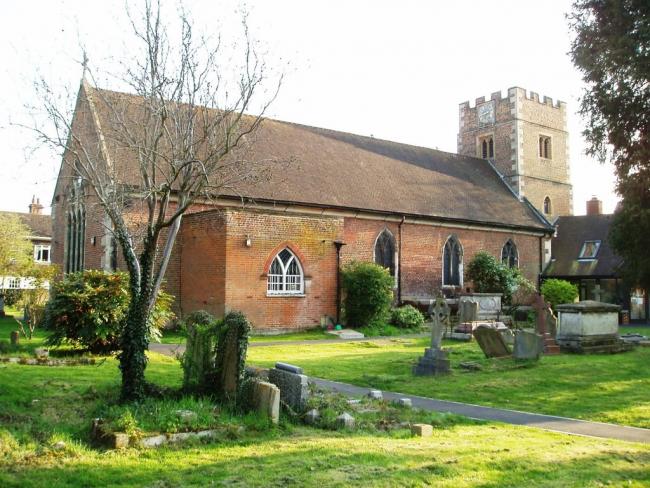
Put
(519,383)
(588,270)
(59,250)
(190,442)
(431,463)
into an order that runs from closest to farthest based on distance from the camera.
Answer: (431,463) < (190,442) < (519,383) < (59,250) < (588,270)

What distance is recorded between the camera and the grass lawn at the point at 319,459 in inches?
225

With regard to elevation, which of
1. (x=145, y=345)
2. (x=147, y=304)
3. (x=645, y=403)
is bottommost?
(x=645, y=403)

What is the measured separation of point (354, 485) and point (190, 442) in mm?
2306

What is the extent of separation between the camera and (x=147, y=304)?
8594 millimetres

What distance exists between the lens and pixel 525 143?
38.8 meters

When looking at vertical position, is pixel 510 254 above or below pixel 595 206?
below

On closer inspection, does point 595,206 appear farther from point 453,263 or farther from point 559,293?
point 453,263

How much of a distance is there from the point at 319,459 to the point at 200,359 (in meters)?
3.37

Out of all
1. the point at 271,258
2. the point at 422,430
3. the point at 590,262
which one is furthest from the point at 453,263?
the point at 422,430

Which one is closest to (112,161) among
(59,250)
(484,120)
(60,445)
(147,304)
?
(147,304)

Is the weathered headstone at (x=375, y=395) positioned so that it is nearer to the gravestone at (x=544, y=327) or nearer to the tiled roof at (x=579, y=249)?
the gravestone at (x=544, y=327)

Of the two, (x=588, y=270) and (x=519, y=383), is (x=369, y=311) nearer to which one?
(x=519, y=383)

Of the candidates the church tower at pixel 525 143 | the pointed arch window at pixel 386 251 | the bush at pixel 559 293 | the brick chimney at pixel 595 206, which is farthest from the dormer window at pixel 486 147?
the pointed arch window at pixel 386 251

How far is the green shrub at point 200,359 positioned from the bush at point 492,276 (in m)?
22.8
